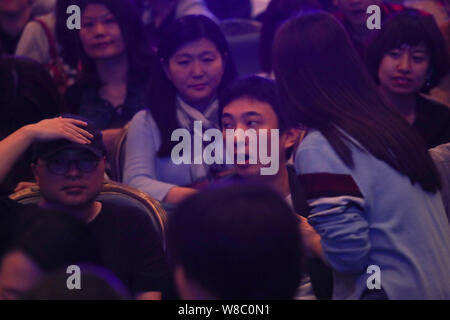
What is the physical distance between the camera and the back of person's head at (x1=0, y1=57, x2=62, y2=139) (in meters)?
2.70

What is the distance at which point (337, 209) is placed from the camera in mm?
1838

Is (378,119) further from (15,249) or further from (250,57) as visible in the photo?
(250,57)

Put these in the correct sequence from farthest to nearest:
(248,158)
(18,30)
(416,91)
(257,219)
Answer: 1. (18,30)
2. (416,91)
3. (248,158)
4. (257,219)

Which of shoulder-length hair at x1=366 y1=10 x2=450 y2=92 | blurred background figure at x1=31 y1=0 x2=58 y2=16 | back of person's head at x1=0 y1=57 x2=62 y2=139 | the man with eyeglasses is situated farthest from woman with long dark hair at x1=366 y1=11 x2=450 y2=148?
blurred background figure at x1=31 y1=0 x2=58 y2=16

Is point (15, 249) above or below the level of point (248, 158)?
below

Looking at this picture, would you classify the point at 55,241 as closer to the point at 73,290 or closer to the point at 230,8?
the point at 73,290

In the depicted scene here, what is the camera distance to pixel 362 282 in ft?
6.36

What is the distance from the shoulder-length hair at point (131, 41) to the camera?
311 cm

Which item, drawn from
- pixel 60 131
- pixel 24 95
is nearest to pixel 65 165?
pixel 60 131

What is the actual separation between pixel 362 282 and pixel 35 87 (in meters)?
1.72

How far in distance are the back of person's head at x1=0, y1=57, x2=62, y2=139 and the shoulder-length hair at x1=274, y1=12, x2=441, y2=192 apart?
124 cm

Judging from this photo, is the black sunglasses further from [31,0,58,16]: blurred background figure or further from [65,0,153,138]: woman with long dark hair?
[31,0,58,16]: blurred background figure

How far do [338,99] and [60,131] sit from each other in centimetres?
99

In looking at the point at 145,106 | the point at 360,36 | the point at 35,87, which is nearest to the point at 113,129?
the point at 145,106
